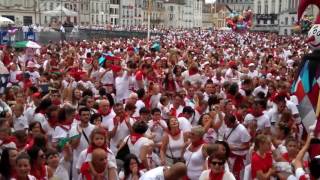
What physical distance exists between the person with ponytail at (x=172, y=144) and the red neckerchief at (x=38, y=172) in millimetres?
2338

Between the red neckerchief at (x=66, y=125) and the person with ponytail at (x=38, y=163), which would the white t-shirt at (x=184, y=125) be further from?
the person with ponytail at (x=38, y=163)

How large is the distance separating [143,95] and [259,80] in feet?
11.7

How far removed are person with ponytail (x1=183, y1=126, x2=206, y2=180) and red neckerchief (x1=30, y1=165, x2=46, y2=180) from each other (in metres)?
2.04

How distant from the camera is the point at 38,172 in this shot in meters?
7.30

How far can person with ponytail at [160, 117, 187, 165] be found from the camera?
932 centimetres

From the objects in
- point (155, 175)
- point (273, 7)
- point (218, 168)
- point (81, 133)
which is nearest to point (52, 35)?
point (81, 133)

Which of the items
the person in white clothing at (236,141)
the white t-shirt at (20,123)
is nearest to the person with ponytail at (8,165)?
the white t-shirt at (20,123)

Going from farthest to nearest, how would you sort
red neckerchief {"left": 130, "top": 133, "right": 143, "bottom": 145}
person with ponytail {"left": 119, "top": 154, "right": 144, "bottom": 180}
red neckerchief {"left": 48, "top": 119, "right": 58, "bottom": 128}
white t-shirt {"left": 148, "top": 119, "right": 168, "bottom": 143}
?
white t-shirt {"left": 148, "top": 119, "right": 168, "bottom": 143} → red neckerchief {"left": 48, "top": 119, "right": 58, "bottom": 128} → red neckerchief {"left": 130, "top": 133, "right": 143, "bottom": 145} → person with ponytail {"left": 119, "top": 154, "right": 144, "bottom": 180}

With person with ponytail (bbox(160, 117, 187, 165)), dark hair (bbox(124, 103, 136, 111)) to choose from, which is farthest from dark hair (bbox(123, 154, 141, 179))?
dark hair (bbox(124, 103, 136, 111))

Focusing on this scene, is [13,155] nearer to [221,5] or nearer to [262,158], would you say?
[262,158]

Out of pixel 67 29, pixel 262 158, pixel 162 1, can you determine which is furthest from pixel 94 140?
pixel 162 1

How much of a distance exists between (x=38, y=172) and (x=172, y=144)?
8.45 ft

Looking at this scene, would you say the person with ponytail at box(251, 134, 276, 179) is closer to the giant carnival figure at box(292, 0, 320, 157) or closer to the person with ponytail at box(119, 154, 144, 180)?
the person with ponytail at box(119, 154, 144, 180)

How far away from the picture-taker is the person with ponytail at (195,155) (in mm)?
8477
